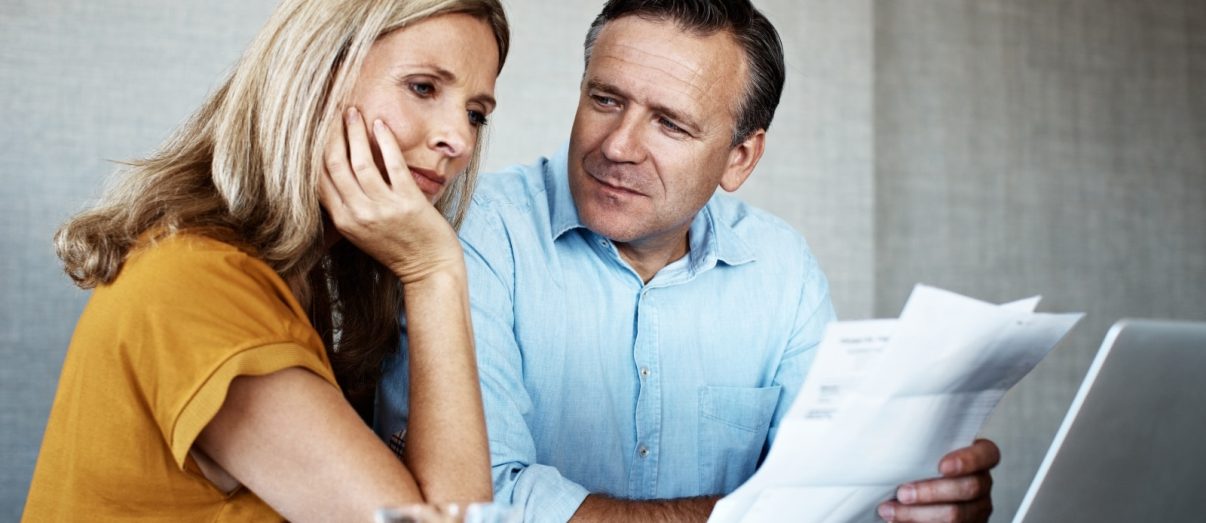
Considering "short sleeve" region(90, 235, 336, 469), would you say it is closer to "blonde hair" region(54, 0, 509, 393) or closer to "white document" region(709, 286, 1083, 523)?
"blonde hair" region(54, 0, 509, 393)

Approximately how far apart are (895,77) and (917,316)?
2.34m

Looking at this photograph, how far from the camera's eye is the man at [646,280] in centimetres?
179

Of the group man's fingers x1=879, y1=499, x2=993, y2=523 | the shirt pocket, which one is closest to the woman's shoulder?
man's fingers x1=879, y1=499, x2=993, y2=523

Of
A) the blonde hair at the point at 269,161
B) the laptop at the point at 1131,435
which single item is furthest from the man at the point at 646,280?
the laptop at the point at 1131,435

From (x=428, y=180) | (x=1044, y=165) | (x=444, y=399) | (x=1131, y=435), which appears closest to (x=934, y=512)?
(x=1131, y=435)

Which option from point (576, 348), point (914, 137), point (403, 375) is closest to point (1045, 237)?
point (914, 137)

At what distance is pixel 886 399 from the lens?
1.05m

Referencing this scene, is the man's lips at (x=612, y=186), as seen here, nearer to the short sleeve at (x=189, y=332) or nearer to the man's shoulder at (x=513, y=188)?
the man's shoulder at (x=513, y=188)

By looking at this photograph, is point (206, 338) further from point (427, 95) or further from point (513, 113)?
point (513, 113)

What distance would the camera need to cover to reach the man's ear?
203 centimetres

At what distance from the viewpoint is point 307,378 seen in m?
1.11

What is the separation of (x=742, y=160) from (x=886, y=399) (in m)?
1.06

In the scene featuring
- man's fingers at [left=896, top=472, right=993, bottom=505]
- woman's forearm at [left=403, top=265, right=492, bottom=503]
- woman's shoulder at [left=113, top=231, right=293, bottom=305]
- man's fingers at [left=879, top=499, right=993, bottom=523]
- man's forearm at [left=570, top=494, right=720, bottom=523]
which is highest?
woman's shoulder at [left=113, top=231, right=293, bottom=305]

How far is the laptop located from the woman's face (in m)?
0.75
